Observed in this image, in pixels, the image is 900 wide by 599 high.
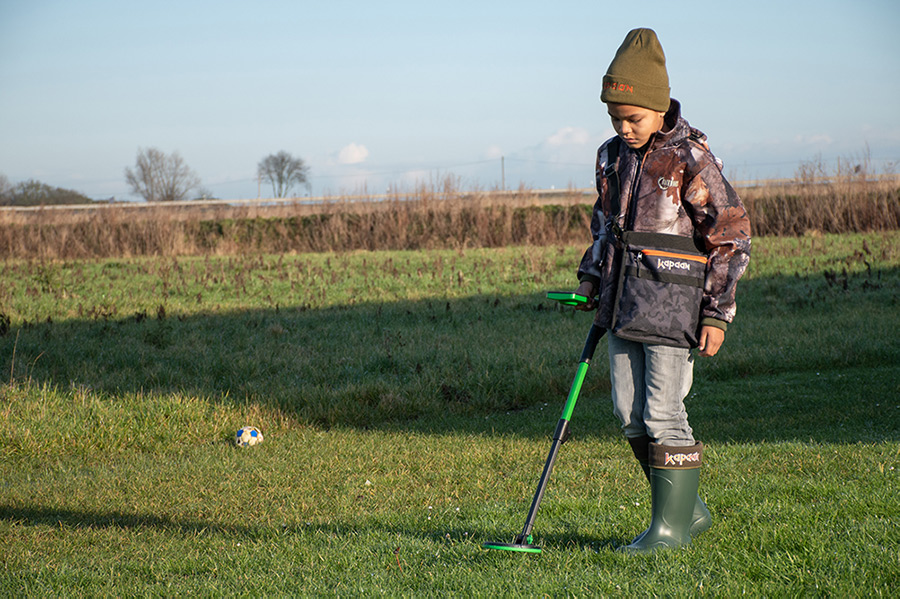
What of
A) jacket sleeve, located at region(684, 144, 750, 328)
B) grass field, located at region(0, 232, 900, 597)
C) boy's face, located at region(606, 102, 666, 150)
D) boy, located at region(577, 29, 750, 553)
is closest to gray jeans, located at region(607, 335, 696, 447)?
boy, located at region(577, 29, 750, 553)

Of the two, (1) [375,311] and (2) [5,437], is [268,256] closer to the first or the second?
(1) [375,311]

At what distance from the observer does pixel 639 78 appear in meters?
3.24

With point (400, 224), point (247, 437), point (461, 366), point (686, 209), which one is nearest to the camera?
point (686, 209)

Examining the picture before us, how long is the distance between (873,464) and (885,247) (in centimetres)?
1329

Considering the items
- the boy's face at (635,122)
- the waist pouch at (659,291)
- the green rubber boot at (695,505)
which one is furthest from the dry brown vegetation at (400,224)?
the waist pouch at (659,291)

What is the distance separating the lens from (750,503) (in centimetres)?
409

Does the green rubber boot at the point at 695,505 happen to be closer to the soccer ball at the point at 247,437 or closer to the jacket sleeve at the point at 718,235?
the jacket sleeve at the point at 718,235

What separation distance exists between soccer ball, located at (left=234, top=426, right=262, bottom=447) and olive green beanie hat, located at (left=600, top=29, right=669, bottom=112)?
4241 mm

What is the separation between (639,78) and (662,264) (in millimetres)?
783

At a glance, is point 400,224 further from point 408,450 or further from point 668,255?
point 668,255

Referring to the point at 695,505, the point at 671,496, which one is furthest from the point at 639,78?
the point at 695,505

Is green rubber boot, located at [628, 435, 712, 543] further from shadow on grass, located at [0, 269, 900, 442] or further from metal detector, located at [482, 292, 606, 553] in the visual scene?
shadow on grass, located at [0, 269, 900, 442]

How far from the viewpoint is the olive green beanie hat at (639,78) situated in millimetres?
3236

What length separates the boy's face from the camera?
3.30 meters
